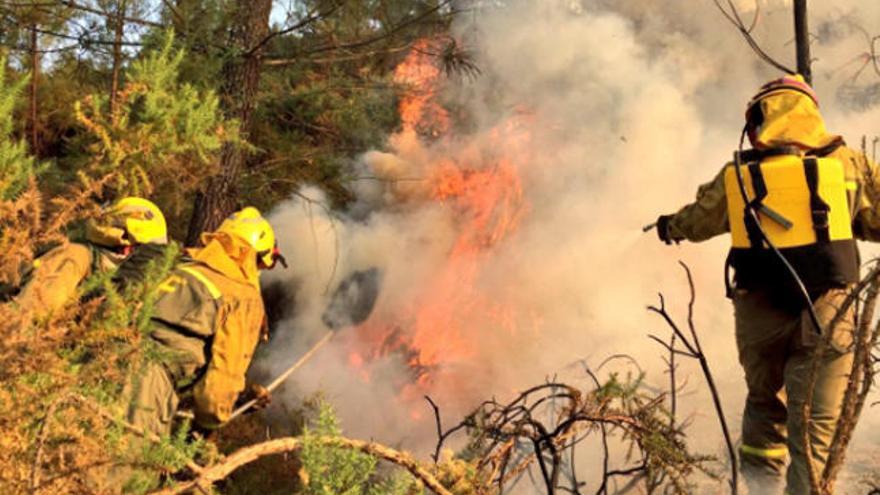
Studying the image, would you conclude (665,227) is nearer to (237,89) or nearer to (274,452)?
(274,452)

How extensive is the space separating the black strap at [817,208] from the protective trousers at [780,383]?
0.84ft

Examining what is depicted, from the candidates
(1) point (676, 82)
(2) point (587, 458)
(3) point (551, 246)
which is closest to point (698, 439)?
(2) point (587, 458)

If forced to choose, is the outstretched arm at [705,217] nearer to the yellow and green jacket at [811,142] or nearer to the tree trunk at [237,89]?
the yellow and green jacket at [811,142]

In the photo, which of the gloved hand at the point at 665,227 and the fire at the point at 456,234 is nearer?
the gloved hand at the point at 665,227

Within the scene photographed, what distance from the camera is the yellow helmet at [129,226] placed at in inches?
120

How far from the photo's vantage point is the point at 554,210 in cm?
786

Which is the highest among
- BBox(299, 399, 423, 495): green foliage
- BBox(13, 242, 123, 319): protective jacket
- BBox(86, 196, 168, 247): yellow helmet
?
BBox(86, 196, 168, 247): yellow helmet

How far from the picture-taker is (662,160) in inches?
305

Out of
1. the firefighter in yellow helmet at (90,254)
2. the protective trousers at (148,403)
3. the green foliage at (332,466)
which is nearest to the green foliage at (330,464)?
the green foliage at (332,466)

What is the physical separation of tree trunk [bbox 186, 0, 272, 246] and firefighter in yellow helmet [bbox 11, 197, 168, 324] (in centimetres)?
225

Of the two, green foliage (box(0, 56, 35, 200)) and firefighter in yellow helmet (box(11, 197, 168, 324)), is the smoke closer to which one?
firefighter in yellow helmet (box(11, 197, 168, 324))

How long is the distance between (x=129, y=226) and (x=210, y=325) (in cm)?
58

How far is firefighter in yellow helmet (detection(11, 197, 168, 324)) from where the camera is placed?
2.39m

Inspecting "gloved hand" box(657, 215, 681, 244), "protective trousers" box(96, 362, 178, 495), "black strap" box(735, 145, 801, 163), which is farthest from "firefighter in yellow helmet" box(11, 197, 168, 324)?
"black strap" box(735, 145, 801, 163)
